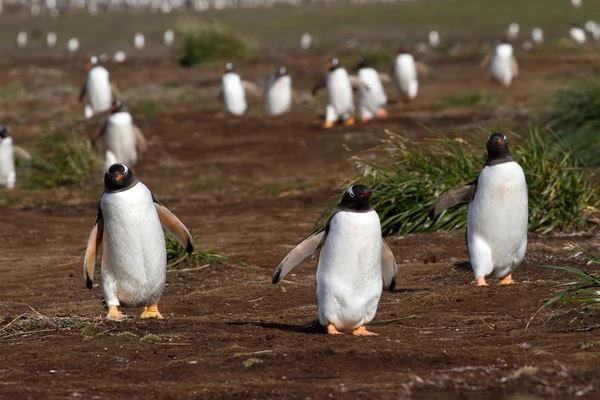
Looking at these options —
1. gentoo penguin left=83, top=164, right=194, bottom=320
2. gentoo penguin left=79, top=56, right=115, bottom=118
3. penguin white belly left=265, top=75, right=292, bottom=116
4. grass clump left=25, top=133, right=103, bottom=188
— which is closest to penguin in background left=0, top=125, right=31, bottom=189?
grass clump left=25, top=133, right=103, bottom=188

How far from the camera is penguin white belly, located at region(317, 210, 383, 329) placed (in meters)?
6.17

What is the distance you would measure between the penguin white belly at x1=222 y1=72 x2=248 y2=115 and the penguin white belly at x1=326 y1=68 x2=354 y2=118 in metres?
4.26

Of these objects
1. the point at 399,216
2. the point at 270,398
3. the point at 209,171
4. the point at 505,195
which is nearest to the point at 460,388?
the point at 270,398

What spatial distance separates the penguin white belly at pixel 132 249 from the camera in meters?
6.98

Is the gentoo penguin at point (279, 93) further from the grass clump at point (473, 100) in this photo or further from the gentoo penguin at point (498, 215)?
the gentoo penguin at point (498, 215)

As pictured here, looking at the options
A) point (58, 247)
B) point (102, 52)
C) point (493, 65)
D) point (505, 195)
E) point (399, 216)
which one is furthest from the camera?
point (102, 52)

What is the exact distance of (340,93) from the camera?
19.1 meters

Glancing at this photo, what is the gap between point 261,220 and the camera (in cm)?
1231

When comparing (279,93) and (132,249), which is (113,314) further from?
(279,93)

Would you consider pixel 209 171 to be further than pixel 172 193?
Yes

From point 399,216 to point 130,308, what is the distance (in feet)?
9.94

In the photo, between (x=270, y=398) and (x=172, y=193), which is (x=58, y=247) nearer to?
(x=172, y=193)

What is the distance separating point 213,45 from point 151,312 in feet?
98.6

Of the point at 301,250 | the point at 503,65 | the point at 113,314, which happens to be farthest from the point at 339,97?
the point at 301,250
